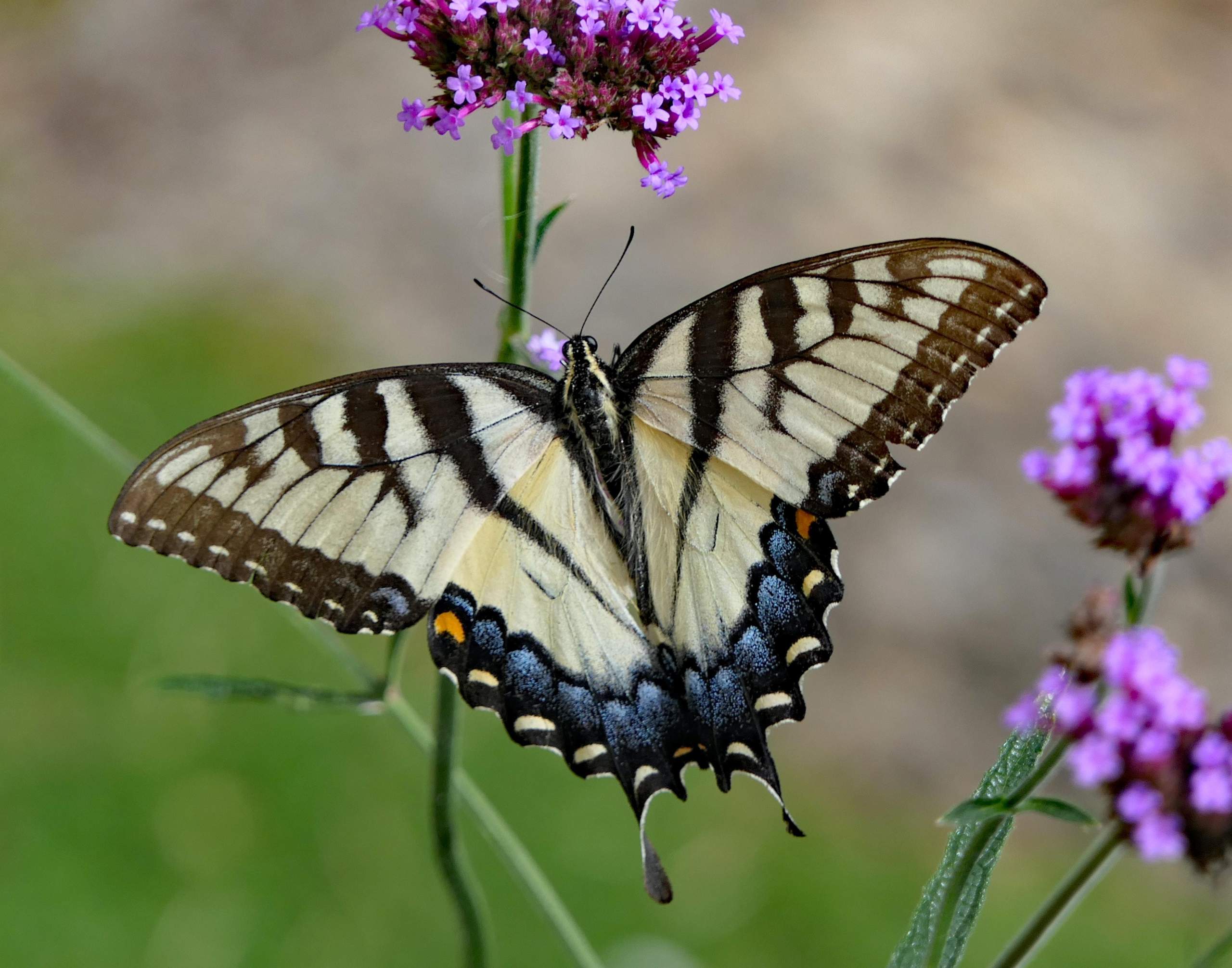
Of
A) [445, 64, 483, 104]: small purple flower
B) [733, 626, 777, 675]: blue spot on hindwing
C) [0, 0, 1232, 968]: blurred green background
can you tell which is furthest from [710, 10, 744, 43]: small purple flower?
[0, 0, 1232, 968]: blurred green background

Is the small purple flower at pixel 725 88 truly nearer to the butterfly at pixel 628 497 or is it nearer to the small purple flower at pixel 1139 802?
the butterfly at pixel 628 497

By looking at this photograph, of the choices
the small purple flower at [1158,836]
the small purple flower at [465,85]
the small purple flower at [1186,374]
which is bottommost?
the small purple flower at [1158,836]

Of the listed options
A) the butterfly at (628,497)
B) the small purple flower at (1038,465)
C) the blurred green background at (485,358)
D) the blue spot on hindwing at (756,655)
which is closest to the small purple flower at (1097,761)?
the small purple flower at (1038,465)

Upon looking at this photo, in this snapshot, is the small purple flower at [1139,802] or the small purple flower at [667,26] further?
the small purple flower at [667,26]

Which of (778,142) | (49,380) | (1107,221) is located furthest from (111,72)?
(1107,221)

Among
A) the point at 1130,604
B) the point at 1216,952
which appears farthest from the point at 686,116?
the point at 1216,952

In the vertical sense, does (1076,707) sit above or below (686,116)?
below

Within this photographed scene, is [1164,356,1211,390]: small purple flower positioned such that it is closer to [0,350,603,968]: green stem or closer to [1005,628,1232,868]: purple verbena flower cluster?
[1005,628,1232,868]: purple verbena flower cluster

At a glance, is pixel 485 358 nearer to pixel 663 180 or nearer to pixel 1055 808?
pixel 663 180
